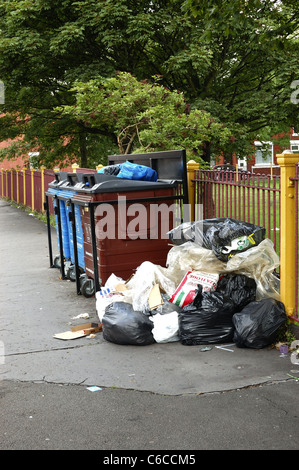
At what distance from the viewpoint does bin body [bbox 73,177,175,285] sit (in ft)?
23.0

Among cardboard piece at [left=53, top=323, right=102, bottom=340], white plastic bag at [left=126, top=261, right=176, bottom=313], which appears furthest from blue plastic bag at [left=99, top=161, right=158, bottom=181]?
cardboard piece at [left=53, top=323, right=102, bottom=340]

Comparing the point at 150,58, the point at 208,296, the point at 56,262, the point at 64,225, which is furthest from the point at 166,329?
the point at 150,58

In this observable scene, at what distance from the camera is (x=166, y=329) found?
565cm

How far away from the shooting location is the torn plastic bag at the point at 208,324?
5.54 meters

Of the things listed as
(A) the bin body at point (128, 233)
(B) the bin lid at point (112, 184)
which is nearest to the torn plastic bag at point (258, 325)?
(A) the bin body at point (128, 233)

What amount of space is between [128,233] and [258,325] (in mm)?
2313

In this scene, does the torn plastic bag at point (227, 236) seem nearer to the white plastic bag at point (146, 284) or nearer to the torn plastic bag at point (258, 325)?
the white plastic bag at point (146, 284)

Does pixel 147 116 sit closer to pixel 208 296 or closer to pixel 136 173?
pixel 136 173

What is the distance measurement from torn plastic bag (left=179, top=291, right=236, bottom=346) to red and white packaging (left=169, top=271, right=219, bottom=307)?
0.22 m

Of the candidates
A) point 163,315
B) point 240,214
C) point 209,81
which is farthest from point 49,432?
point 209,81

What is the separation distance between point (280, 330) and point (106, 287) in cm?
203

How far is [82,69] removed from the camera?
61.8 ft

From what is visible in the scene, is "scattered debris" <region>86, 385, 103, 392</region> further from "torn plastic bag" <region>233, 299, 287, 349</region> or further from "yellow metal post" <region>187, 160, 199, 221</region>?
"yellow metal post" <region>187, 160, 199, 221</region>

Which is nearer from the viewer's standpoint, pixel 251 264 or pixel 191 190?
pixel 251 264
